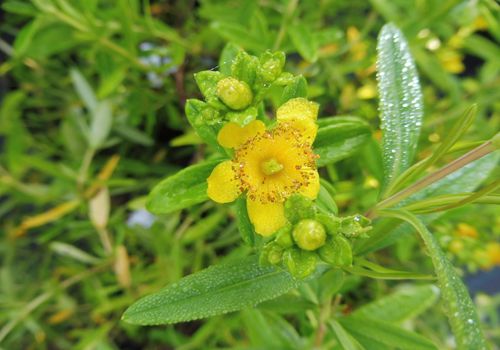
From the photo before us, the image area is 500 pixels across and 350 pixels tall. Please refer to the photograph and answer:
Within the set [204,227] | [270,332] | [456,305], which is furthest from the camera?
[204,227]

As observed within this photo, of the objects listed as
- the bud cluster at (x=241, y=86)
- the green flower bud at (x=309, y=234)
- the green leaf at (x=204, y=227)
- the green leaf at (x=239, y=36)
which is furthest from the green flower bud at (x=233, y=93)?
the green leaf at (x=204, y=227)

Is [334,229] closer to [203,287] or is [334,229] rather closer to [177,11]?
[203,287]

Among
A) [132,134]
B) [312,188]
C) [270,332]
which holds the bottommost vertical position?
[270,332]

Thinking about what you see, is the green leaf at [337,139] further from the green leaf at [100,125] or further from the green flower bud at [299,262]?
the green leaf at [100,125]

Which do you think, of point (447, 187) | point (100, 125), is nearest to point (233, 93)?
point (447, 187)

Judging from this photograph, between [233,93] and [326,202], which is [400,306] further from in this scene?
[233,93]

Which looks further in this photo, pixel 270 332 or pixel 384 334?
pixel 270 332

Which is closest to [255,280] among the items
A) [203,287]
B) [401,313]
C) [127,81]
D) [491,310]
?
[203,287]
